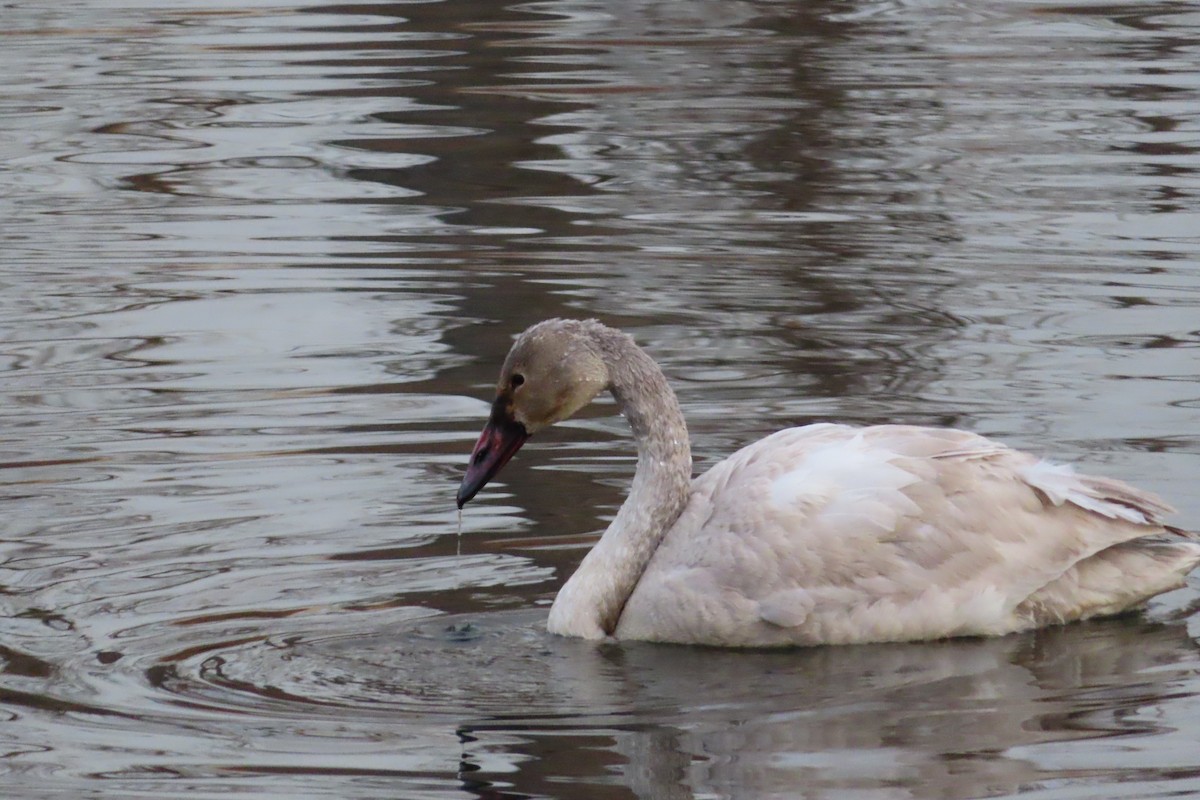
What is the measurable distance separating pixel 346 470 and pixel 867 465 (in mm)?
2490

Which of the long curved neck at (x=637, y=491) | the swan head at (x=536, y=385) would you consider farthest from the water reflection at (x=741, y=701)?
the swan head at (x=536, y=385)

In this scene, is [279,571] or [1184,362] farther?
[1184,362]

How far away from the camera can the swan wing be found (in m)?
7.10

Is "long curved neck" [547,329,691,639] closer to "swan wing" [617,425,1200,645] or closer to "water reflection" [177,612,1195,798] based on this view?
"swan wing" [617,425,1200,645]

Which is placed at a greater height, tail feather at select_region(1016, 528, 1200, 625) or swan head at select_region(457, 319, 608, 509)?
swan head at select_region(457, 319, 608, 509)

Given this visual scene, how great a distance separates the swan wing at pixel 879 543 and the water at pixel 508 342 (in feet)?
0.42

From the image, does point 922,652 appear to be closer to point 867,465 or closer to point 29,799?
point 867,465

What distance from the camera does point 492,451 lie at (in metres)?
7.52

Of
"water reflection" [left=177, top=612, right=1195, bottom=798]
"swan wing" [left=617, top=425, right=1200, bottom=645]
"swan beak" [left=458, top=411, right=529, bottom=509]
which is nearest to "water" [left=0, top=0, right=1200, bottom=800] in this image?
"water reflection" [left=177, top=612, right=1195, bottom=798]

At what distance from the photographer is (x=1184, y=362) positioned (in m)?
10.3

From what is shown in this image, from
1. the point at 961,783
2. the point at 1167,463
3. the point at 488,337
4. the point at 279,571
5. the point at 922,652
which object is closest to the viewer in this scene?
the point at 961,783

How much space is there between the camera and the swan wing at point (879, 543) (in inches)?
279

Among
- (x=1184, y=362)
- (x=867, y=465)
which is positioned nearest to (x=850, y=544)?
(x=867, y=465)

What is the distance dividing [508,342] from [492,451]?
11.5 ft
